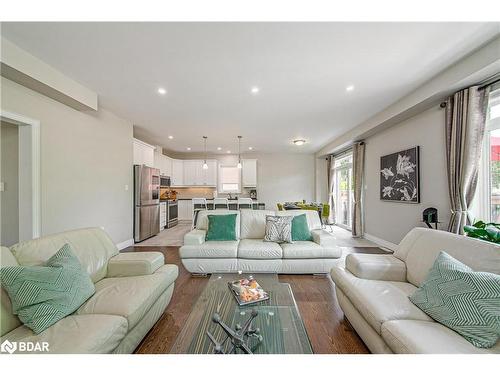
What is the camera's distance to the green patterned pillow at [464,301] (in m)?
1.10

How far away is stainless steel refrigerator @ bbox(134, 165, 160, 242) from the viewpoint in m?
4.71

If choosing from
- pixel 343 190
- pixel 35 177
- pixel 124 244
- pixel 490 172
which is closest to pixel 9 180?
pixel 35 177

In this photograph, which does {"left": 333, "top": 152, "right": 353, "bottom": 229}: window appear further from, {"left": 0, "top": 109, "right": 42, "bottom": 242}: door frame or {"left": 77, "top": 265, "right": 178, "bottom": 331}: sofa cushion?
{"left": 0, "top": 109, "right": 42, "bottom": 242}: door frame

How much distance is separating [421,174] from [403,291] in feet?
8.39

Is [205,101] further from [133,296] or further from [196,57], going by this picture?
A: [133,296]

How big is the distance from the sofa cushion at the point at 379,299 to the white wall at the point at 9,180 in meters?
4.35

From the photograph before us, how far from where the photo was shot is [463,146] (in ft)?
8.37

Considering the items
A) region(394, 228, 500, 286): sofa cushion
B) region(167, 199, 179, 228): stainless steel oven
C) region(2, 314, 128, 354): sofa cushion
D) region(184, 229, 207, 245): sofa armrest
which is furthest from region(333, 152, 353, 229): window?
region(2, 314, 128, 354): sofa cushion

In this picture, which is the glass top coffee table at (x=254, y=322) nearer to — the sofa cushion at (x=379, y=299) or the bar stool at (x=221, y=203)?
the sofa cushion at (x=379, y=299)

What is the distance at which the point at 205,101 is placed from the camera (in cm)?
340

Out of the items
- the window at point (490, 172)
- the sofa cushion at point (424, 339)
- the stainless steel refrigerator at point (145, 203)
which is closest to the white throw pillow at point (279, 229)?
the sofa cushion at point (424, 339)

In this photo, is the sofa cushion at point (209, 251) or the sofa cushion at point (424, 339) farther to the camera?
the sofa cushion at point (209, 251)

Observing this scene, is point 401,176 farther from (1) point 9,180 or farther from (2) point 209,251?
(1) point 9,180
